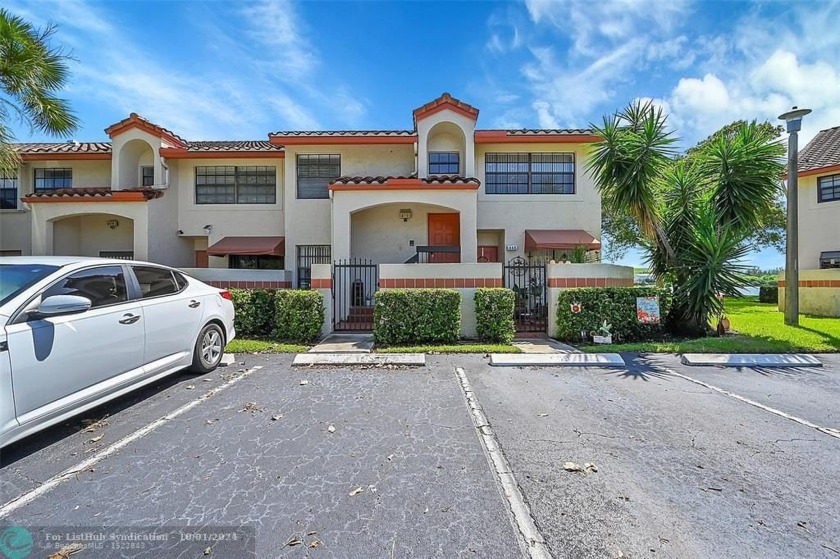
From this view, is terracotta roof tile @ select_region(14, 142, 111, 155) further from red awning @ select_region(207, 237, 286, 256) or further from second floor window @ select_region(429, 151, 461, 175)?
second floor window @ select_region(429, 151, 461, 175)

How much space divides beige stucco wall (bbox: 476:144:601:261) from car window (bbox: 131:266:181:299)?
10.1 metres

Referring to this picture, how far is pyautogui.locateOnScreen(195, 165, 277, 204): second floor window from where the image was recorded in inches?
548

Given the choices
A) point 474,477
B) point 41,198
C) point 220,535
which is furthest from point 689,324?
point 41,198

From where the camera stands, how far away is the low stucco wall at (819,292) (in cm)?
1211

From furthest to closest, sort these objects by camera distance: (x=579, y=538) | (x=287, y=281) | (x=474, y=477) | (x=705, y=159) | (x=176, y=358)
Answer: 1. (x=287, y=281)
2. (x=705, y=159)
3. (x=176, y=358)
4. (x=474, y=477)
5. (x=579, y=538)

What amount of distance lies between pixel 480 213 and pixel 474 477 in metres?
11.2

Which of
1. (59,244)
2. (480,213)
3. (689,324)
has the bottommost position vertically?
(689,324)

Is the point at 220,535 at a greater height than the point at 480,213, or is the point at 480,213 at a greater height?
the point at 480,213

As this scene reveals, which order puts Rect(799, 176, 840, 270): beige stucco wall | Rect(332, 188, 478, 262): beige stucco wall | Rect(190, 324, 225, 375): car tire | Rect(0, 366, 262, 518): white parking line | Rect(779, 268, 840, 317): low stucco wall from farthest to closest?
Rect(799, 176, 840, 270): beige stucco wall
Rect(779, 268, 840, 317): low stucco wall
Rect(332, 188, 478, 262): beige stucco wall
Rect(190, 324, 225, 375): car tire
Rect(0, 366, 262, 518): white parking line

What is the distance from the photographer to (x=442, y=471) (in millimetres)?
3188

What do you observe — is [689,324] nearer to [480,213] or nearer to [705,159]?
[705,159]

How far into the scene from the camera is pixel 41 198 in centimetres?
1212

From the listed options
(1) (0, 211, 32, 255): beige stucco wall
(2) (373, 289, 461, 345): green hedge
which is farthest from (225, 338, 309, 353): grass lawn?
(1) (0, 211, 32, 255): beige stucco wall

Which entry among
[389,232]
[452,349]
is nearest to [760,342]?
[452,349]
